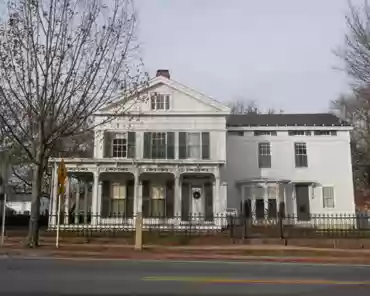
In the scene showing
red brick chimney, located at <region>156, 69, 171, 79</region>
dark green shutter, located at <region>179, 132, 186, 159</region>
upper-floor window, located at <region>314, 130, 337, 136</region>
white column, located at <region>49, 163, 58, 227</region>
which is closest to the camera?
white column, located at <region>49, 163, 58, 227</region>

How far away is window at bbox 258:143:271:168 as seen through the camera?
31.3 meters

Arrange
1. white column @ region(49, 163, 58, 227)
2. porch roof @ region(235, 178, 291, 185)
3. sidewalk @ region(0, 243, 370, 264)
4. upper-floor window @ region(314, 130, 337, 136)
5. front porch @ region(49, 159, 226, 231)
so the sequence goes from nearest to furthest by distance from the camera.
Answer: sidewalk @ region(0, 243, 370, 264)
white column @ region(49, 163, 58, 227)
front porch @ region(49, 159, 226, 231)
porch roof @ region(235, 178, 291, 185)
upper-floor window @ region(314, 130, 337, 136)

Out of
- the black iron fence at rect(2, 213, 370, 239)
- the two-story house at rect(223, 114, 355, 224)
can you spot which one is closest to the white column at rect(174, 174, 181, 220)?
the black iron fence at rect(2, 213, 370, 239)

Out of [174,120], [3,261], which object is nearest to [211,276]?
[3,261]

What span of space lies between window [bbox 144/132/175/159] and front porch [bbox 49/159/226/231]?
1278 mm

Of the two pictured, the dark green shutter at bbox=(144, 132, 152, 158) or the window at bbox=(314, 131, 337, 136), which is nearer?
the dark green shutter at bbox=(144, 132, 152, 158)

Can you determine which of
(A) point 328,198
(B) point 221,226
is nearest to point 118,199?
(B) point 221,226

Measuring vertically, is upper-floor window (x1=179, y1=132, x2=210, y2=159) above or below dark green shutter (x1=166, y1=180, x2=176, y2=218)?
above

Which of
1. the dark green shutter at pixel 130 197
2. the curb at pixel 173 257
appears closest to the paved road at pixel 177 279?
the curb at pixel 173 257

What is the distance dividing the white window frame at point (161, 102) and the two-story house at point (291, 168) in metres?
4.64

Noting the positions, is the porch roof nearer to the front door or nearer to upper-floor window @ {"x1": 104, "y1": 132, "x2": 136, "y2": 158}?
the front door

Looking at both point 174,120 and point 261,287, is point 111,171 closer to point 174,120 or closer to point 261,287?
point 174,120

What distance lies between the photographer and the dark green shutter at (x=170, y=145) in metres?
29.0

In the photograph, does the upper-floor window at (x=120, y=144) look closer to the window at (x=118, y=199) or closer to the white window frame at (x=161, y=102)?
the window at (x=118, y=199)
